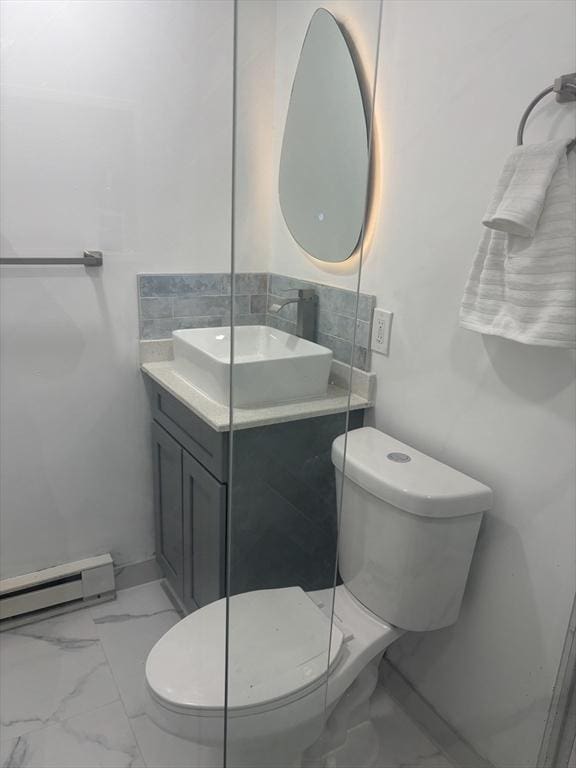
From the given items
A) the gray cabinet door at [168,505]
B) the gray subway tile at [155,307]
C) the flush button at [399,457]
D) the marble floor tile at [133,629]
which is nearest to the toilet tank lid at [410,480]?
the flush button at [399,457]

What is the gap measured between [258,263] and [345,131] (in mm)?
398

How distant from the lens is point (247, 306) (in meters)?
1.02

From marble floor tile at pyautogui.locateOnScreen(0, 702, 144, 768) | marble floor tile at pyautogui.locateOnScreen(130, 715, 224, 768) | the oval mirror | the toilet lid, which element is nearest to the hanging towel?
the oval mirror

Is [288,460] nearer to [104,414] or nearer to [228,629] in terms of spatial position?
[228,629]

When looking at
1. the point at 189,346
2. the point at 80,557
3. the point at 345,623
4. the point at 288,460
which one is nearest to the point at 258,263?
the point at 288,460

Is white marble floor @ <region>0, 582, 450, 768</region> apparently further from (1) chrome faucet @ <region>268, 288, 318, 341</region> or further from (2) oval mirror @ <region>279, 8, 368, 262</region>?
(2) oval mirror @ <region>279, 8, 368, 262</region>

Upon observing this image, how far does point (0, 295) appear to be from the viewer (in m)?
1.63

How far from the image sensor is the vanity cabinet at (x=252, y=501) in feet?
3.75

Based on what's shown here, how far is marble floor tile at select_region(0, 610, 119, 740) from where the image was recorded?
1.53 metres

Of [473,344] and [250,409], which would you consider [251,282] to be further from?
[473,344]

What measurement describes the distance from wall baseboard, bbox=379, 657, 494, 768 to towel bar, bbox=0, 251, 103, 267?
1.51 meters

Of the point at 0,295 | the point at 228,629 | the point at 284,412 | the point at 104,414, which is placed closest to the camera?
the point at 228,629

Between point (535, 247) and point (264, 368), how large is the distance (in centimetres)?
59

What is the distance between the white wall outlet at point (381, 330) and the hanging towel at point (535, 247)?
405 mm
